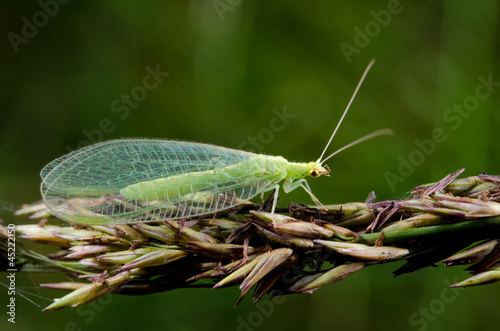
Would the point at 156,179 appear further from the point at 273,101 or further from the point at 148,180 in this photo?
the point at 273,101

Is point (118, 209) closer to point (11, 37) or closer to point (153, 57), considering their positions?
point (153, 57)

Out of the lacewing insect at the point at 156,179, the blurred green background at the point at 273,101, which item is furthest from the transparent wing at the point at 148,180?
the blurred green background at the point at 273,101

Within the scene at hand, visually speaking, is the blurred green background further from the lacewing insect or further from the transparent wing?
the transparent wing

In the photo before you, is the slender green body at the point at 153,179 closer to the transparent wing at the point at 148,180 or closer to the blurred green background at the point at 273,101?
the transparent wing at the point at 148,180

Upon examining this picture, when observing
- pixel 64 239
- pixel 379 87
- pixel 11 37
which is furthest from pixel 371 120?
pixel 11 37

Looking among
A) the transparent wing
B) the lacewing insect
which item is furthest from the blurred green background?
Result: the transparent wing

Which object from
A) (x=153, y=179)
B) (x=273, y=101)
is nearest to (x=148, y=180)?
(x=153, y=179)
